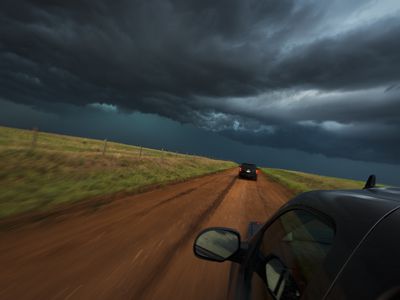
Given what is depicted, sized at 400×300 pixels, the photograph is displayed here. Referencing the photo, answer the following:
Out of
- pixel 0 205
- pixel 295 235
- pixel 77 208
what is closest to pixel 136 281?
pixel 295 235

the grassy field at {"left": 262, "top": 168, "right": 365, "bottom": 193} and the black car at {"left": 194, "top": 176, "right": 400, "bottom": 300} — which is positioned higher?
the black car at {"left": 194, "top": 176, "right": 400, "bottom": 300}

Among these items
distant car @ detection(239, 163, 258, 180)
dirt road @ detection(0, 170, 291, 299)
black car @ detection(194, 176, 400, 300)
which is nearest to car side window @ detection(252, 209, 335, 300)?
black car @ detection(194, 176, 400, 300)

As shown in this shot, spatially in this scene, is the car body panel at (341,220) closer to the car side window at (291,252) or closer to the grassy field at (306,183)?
the car side window at (291,252)

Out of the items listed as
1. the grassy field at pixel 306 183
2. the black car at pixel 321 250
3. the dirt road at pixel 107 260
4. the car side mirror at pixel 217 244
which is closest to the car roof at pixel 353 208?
the black car at pixel 321 250

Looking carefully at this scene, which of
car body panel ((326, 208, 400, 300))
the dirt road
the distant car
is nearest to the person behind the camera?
car body panel ((326, 208, 400, 300))

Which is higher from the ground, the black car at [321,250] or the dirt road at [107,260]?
the black car at [321,250]

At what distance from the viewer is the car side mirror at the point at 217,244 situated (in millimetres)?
1932

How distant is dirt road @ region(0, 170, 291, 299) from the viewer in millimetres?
3012

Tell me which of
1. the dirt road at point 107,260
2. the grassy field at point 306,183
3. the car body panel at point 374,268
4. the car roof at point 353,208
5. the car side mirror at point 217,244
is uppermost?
the car roof at point 353,208

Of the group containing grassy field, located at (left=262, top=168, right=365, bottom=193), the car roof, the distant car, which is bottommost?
grassy field, located at (left=262, top=168, right=365, bottom=193)

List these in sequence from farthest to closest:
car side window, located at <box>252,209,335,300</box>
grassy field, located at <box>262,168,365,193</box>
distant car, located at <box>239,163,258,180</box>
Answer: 1. distant car, located at <box>239,163,258,180</box>
2. grassy field, located at <box>262,168,365,193</box>
3. car side window, located at <box>252,209,335,300</box>

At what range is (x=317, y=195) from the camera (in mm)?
1607

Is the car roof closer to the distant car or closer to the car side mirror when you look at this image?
the car side mirror

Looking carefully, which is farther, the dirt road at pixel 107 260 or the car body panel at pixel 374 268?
the dirt road at pixel 107 260
